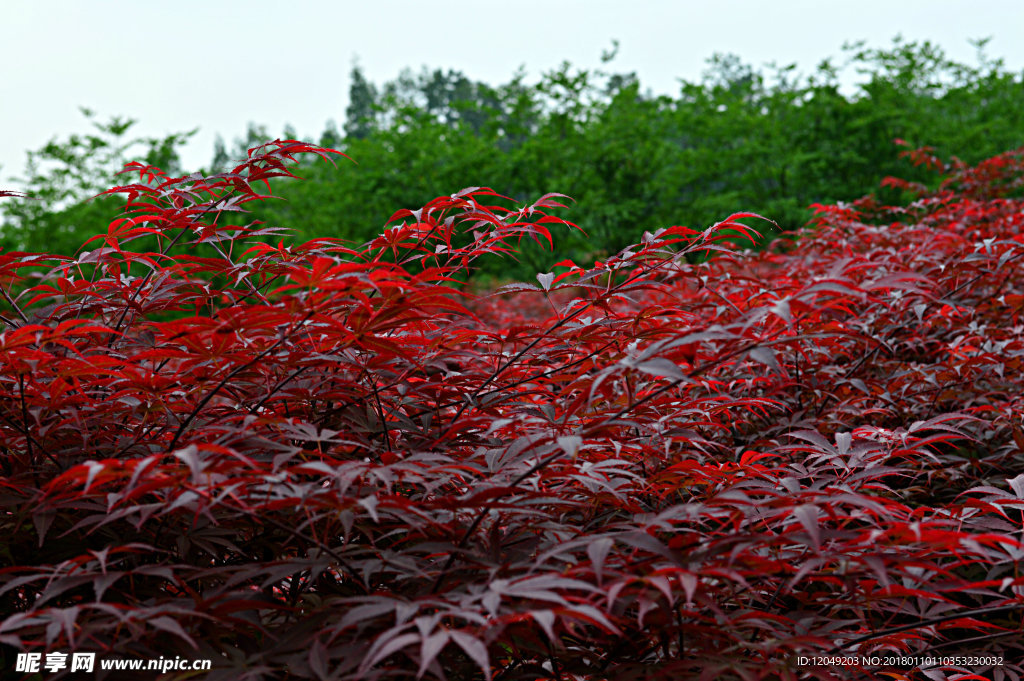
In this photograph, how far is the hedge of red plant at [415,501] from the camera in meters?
1.19

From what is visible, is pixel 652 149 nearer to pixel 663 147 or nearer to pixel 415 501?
pixel 663 147

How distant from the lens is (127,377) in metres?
1.51

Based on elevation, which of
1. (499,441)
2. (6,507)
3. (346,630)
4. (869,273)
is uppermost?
(869,273)

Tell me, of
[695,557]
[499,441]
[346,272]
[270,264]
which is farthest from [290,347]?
[695,557]

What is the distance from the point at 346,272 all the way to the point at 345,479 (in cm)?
46

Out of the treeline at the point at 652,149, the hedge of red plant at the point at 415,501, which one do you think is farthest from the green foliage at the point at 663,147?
the hedge of red plant at the point at 415,501

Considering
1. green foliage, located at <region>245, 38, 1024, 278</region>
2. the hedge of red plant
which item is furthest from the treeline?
the hedge of red plant

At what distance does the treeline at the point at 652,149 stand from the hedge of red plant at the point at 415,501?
1110 cm

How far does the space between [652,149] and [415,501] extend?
44.1ft

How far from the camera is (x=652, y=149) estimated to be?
45.6ft

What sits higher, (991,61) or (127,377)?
(991,61)

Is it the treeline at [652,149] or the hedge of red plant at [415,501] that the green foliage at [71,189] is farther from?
the hedge of red plant at [415,501]

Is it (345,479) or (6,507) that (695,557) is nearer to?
(345,479)

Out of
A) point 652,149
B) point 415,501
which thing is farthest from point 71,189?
point 415,501
